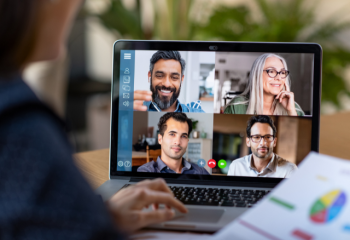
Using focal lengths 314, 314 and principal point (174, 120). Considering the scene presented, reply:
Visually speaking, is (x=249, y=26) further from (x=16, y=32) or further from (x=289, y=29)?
(x=16, y=32)

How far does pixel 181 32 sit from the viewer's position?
7.74 ft

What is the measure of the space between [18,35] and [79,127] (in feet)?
7.56

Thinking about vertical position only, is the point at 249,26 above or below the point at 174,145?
above

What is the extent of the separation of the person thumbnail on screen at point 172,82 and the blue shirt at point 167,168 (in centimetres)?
12

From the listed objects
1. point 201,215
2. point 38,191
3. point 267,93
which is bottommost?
point 201,215

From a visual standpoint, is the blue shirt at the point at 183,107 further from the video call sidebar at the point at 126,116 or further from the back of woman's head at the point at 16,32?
the back of woman's head at the point at 16,32

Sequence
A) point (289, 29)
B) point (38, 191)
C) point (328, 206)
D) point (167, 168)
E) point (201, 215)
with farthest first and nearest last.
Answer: point (289, 29) < point (167, 168) < point (201, 215) < point (328, 206) < point (38, 191)

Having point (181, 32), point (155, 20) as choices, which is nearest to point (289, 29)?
point (181, 32)

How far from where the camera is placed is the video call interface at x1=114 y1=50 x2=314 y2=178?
0.72 meters

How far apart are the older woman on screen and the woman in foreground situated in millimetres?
521

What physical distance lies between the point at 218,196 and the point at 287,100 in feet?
0.91

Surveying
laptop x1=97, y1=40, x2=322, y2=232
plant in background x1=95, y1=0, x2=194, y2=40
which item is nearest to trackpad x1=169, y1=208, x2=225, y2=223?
laptop x1=97, y1=40, x2=322, y2=232

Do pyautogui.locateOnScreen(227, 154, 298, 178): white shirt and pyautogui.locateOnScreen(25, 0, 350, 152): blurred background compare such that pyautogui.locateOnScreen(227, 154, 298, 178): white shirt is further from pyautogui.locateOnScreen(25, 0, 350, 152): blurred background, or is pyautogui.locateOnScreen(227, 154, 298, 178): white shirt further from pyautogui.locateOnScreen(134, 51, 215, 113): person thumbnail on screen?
pyautogui.locateOnScreen(25, 0, 350, 152): blurred background

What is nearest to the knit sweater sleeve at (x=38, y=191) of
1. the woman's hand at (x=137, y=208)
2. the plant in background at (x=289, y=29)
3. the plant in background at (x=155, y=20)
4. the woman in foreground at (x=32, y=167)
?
the woman in foreground at (x=32, y=167)
